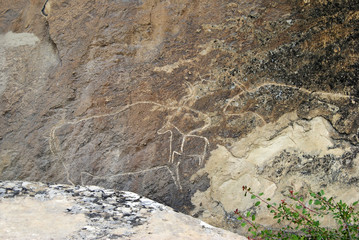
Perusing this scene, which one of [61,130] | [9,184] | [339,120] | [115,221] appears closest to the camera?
[115,221]

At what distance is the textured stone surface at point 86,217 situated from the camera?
211 cm

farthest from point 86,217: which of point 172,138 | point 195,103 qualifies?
point 195,103

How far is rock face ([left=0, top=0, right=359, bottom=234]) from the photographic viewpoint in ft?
9.55

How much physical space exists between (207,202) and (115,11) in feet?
5.05

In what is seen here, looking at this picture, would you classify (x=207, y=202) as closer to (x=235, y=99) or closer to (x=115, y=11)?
(x=235, y=99)

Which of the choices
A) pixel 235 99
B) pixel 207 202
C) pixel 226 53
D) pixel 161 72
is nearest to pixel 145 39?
pixel 161 72

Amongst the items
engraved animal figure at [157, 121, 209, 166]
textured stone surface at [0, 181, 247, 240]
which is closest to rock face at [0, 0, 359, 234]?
engraved animal figure at [157, 121, 209, 166]

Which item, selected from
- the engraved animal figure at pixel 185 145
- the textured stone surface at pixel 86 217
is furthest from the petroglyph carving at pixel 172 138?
the textured stone surface at pixel 86 217

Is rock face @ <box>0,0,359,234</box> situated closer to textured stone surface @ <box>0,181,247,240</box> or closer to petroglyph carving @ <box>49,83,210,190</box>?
petroglyph carving @ <box>49,83,210,190</box>

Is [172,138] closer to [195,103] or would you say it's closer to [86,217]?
[195,103]

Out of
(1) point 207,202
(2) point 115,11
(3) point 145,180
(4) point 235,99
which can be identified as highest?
(2) point 115,11

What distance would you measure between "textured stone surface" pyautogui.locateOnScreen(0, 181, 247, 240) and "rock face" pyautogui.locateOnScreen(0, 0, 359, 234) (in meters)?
0.40

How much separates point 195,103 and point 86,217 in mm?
1142

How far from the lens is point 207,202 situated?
2953mm
